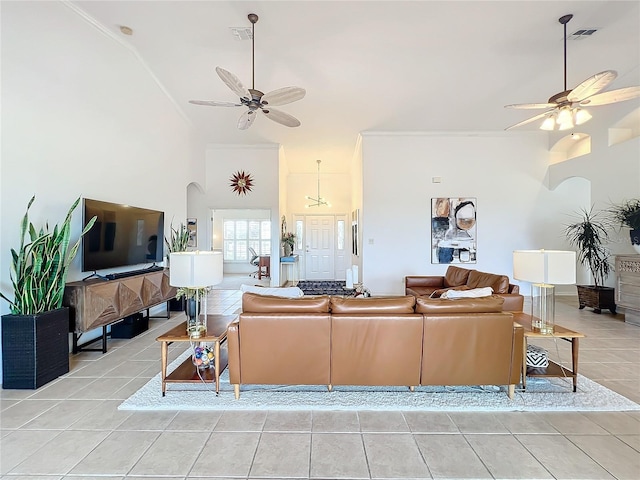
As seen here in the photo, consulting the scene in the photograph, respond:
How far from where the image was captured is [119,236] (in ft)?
13.8

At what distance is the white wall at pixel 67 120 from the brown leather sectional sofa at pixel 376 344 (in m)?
2.44

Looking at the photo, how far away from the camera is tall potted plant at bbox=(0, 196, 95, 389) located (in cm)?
273

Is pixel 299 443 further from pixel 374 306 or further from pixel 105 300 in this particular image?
pixel 105 300

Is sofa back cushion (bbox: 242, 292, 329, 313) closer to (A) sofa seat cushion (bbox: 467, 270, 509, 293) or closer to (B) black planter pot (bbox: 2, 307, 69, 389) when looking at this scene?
(B) black planter pot (bbox: 2, 307, 69, 389)

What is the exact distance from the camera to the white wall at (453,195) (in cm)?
695

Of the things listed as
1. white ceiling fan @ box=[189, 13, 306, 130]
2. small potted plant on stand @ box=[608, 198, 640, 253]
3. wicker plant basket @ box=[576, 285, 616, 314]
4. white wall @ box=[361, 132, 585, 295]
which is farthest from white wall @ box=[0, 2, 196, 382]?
wicker plant basket @ box=[576, 285, 616, 314]

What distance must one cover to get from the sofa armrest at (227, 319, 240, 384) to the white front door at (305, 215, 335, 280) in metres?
7.30

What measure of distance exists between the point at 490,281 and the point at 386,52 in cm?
339

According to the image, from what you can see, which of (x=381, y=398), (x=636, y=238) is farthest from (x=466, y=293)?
(x=636, y=238)

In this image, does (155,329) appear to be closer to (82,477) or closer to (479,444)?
(82,477)

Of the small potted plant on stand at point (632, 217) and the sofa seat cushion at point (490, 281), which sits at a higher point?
the small potted plant on stand at point (632, 217)

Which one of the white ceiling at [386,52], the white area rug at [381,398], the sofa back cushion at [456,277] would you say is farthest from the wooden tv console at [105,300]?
the sofa back cushion at [456,277]

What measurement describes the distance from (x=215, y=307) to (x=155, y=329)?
1.39 metres

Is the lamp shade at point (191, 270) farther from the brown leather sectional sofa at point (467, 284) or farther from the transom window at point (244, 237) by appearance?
the transom window at point (244, 237)
